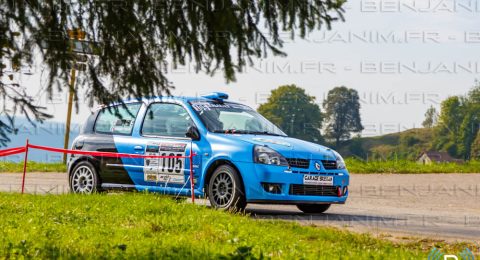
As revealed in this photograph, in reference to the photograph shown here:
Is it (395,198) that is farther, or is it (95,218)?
(395,198)

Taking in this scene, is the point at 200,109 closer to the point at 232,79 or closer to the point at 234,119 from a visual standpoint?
the point at 234,119

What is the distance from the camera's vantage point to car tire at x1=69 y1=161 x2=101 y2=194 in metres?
14.6

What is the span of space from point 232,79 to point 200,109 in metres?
5.54

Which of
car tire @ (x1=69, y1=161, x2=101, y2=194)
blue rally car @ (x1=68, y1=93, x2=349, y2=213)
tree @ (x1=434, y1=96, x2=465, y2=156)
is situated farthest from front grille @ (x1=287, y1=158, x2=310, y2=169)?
tree @ (x1=434, y1=96, x2=465, y2=156)

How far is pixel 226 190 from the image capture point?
41.8 ft

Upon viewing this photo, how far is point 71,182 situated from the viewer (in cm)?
1495

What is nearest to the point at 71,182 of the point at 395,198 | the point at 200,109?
the point at 200,109

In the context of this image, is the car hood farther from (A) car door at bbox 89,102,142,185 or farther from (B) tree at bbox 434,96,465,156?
(B) tree at bbox 434,96,465,156

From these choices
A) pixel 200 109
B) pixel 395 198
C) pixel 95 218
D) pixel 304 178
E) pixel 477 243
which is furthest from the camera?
pixel 395 198

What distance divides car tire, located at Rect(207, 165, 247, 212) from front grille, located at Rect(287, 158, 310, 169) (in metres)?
0.81

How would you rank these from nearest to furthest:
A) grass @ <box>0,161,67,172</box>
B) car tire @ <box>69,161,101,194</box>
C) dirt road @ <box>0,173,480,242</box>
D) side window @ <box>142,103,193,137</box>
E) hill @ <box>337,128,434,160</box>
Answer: dirt road @ <box>0,173,480,242</box>, side window @ <box>142,103,193,137</box>, car tire @ <box>69,161,101,194</box>, grass @ <box>0,161,67,172</box>, hill @ <box>337,128,434,160</box>

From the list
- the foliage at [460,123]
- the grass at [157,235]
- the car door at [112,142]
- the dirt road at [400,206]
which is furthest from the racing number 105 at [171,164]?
the foliage at [460,123]

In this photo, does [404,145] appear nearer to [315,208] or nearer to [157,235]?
[315,208]

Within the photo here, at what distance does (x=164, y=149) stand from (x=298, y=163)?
230 centimetres
